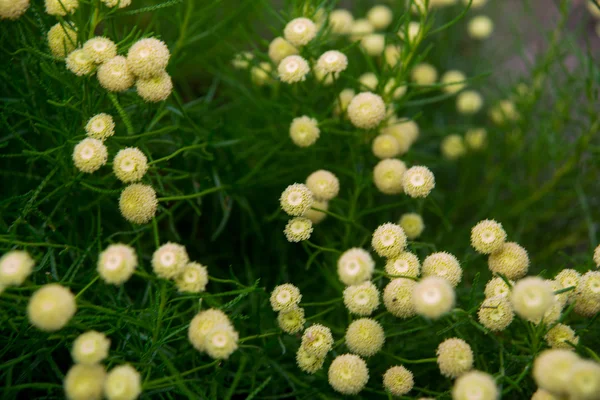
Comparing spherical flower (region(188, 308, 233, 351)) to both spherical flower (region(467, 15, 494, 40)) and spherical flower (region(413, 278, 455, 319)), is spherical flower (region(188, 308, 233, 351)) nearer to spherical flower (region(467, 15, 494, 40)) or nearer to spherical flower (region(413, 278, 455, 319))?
spherical flower (region(413, 278, 455, 319))

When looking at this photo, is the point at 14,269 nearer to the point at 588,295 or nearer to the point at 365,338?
the point at 365,338

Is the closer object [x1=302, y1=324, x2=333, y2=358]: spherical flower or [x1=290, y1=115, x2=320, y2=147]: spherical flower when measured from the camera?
[x1=302, y1=324, x2=333, y2=358]: spherical flower

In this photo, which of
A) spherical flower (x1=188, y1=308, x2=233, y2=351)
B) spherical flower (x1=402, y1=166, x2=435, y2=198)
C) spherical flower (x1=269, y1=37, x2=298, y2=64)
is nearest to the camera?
spherical flower (x1=188, y1=308, x2=233, y2=351)

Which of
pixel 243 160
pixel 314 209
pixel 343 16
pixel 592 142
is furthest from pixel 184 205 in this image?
pixel 592 142

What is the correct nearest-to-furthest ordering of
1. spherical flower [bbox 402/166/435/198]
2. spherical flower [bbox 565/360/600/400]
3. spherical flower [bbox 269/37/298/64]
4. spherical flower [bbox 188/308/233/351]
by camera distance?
spherical flower [bbox 565/360/600/400] < spherical flower [bbox 188/308/233/351] < spherical flower [bbox 402/166/435/198] < spherical flower [bbox 269/37/298/64]

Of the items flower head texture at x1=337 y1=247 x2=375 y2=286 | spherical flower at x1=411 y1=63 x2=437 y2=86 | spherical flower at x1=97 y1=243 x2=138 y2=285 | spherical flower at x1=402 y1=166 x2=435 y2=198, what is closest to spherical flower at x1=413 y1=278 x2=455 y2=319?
flower head texture at x1=337 y1=247 x2=375 y2=286

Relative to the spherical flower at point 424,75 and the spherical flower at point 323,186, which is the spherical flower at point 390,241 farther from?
the spherical flower at point 424,75

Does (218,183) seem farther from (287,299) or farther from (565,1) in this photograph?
(565,1)
